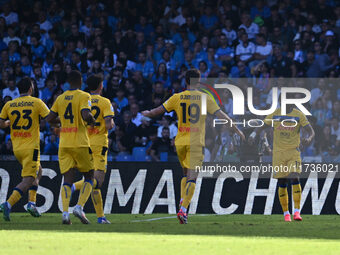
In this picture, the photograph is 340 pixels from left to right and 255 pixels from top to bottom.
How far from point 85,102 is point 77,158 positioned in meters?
0.81

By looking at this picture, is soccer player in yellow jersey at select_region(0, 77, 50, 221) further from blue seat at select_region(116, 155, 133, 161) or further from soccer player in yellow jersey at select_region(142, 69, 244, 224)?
Answer: blue seat at select_region(116, 155, 133, 161)

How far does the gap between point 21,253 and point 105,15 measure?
581 inches

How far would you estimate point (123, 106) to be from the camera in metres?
18.0

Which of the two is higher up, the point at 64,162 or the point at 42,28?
the point at 42,28

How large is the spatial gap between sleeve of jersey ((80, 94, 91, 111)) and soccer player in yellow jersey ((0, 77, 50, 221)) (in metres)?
1.36

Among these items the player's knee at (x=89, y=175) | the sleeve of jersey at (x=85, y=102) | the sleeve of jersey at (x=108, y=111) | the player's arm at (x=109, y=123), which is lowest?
the player's knee at (x=89, y=175)

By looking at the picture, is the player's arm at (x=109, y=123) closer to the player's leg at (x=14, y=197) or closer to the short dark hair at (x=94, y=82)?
the short dark hair at (x=94, y=82)

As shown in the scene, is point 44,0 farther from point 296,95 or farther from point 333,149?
point 333,149

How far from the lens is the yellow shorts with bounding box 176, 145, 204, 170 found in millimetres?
11070

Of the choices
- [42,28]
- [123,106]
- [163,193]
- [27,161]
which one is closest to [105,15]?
[42,28]

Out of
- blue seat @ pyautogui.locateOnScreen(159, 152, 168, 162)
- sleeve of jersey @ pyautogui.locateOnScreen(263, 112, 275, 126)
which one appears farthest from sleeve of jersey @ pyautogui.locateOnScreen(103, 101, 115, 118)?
blue seat @ pyautogui.locateOnScreen(159, 152, 168, 162)

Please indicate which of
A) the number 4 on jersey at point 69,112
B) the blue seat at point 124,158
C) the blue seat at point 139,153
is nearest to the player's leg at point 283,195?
the number 4 on jersey at point 69,112

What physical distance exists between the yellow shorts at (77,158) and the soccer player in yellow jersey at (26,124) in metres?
1.28

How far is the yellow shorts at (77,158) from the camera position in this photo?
10.3 meters
